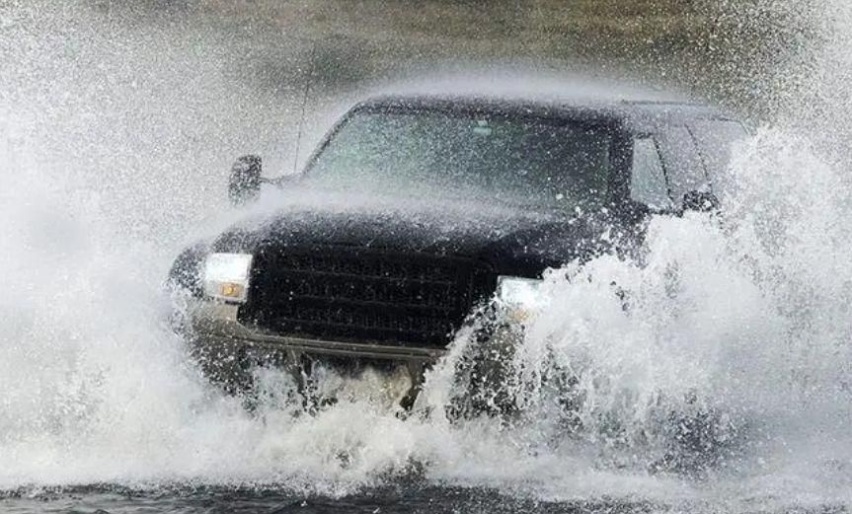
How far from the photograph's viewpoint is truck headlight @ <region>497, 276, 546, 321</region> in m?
7.63

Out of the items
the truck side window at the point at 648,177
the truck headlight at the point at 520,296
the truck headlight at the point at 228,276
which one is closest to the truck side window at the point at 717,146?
the truck side window at the point at 648,177

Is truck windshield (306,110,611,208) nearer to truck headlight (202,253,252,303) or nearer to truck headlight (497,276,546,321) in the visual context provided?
truck headlight (497,276,546,321)

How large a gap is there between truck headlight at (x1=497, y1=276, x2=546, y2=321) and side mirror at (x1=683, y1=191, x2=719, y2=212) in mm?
1402

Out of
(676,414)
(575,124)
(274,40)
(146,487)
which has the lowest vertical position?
(146,487)

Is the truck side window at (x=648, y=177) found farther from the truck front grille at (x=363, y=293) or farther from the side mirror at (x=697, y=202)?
the truck front grille at (x=363, y=293)

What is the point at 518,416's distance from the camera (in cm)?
758

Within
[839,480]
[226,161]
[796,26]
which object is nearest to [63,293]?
[839,480]

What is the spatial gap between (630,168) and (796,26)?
1507 cm

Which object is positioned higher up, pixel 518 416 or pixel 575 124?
pixel 575 124

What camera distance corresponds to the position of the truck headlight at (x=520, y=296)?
7.63 meters

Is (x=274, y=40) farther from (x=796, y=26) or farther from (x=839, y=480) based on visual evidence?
(x=839, y=480)

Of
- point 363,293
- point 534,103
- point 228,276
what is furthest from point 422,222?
point 534,103

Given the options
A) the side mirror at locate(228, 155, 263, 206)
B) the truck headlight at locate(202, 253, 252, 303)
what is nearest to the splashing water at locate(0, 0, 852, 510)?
the truck headlight at locate(202, 253, 252, 303)

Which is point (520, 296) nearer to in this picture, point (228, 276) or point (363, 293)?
point (363, 293)
